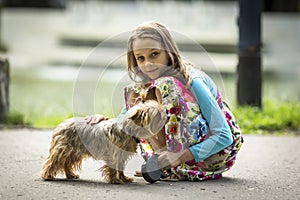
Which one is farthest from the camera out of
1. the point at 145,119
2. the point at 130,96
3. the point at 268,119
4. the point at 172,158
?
the point at 268,119

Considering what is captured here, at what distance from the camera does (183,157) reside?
4707 millimetres

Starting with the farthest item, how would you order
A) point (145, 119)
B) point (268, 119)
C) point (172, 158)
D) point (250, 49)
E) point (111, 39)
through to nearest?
1. point (111, 39)
2. point (250, 49)
3. point (268, 119)
4. point (172, 158)
5. point (145, 119)

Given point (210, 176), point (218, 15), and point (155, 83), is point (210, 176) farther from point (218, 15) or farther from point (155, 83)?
point (218, 15)

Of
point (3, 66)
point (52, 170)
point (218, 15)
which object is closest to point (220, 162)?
point (52, 170)

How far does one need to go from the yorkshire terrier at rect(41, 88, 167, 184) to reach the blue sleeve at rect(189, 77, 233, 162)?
269 mm

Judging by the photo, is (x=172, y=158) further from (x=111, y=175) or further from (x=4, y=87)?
(x=4, y=87)

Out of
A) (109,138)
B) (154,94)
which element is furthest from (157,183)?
(154,94)

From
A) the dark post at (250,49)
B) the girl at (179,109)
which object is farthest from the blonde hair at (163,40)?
the dark post at (250,49)

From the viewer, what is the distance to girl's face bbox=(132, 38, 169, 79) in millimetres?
4695

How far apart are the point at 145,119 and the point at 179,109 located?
0.39 meters

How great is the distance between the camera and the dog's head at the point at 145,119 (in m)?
4.44

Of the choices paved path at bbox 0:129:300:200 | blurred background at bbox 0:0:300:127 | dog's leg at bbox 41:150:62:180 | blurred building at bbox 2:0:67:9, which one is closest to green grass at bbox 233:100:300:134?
paved path at bbox 0:129:300:200

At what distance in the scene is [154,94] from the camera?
4.70 metres

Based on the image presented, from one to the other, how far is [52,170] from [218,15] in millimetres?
11289
